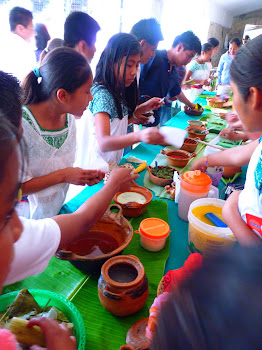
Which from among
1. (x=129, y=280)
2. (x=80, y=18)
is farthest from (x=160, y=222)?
(x=80, y=18)

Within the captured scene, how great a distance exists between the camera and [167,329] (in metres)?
0.31

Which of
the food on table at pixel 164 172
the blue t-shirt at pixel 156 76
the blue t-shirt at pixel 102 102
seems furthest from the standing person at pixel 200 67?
the food on table at pixel 164 172

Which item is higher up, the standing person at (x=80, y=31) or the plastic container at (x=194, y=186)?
the standing person at (x=80, y=31)

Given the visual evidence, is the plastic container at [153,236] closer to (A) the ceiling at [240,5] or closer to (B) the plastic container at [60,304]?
(B) the plastic container at [60,304]

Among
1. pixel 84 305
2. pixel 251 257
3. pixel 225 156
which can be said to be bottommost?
pixel 84 305

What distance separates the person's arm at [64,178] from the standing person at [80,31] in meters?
1.34

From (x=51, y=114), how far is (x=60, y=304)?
967mm

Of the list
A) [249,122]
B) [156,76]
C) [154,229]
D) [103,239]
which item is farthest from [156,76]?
[103,239]

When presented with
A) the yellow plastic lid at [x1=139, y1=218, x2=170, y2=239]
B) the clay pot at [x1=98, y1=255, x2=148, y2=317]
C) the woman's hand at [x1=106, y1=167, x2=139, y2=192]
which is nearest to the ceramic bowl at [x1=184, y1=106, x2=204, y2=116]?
the woman's hand at [x1=106, y1=167, x2=139, y2=192]

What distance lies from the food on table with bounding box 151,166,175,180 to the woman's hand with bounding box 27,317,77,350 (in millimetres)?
1149

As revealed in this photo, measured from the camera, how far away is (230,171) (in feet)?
5.44

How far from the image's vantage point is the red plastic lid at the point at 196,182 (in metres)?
1.22

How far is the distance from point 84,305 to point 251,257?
75cm

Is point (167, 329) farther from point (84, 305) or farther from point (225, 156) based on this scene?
point (225, 156)
